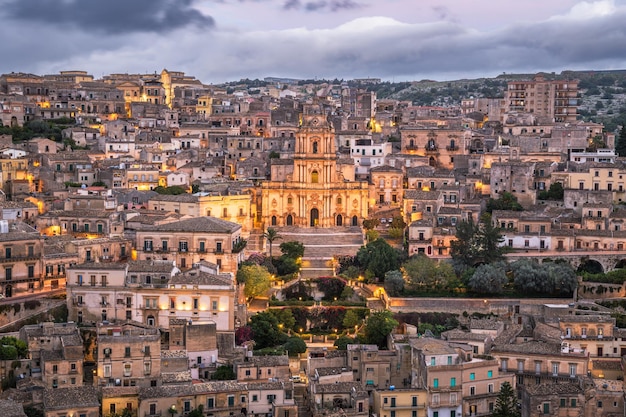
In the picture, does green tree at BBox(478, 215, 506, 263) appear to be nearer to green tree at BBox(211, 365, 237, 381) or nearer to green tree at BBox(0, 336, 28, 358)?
green tree at BBox(211, 365, 237, 381)

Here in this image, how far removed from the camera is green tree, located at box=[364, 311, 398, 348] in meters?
50.2

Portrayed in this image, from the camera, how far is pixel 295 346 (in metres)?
49.1

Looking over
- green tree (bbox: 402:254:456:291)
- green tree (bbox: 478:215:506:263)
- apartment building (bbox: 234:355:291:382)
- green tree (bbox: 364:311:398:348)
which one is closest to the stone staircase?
green tree (bbox: 402:254:456:291)

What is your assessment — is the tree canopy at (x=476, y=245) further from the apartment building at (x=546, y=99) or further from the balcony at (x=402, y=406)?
the apartment building at (x=546, y=99)

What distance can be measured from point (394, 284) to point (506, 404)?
13.6 meters

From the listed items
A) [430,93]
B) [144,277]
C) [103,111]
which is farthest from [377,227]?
[430,93]

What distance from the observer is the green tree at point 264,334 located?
49.9 meters

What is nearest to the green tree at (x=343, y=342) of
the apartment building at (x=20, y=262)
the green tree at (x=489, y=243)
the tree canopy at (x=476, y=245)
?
the tree canopy at (x=476, y=245)

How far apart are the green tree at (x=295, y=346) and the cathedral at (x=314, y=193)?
67.0 feet

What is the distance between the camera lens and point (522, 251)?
59.5 metres

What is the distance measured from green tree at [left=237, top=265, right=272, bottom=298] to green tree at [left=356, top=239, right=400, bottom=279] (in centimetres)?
615

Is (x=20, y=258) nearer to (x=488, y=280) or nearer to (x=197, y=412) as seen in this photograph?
(x=197, y=412)

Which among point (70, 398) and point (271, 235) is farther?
point (271, 235)

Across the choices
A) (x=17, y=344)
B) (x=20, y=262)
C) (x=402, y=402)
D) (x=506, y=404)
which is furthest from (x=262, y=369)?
(x=20, y=262)
